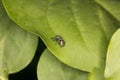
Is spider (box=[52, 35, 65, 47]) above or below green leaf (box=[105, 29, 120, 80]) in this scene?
below

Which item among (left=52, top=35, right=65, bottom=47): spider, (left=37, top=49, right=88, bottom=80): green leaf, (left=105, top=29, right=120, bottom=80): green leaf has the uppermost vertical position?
(left=105, top=29, right=120, bottom=80): green leaf

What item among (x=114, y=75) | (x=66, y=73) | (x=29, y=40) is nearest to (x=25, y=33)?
(x=29, y=40)

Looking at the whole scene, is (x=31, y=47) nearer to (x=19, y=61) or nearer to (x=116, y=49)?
(x=19, y=61)

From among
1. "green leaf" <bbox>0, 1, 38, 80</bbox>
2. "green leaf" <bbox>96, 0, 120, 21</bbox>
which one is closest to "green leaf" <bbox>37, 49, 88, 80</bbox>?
"green leaf" <bbox>0, 1, 38, 80</bbox>

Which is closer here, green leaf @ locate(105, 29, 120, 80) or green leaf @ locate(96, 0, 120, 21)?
green leaf @ locate(105, 29, 120, 80)

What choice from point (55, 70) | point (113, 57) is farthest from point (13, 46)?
point (113, 57)

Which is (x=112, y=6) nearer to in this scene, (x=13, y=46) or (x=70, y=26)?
(x=70, y=26)

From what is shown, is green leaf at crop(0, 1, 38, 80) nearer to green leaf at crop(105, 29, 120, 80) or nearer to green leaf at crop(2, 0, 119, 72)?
green leaf at crop(2, 0, 119, 72)
